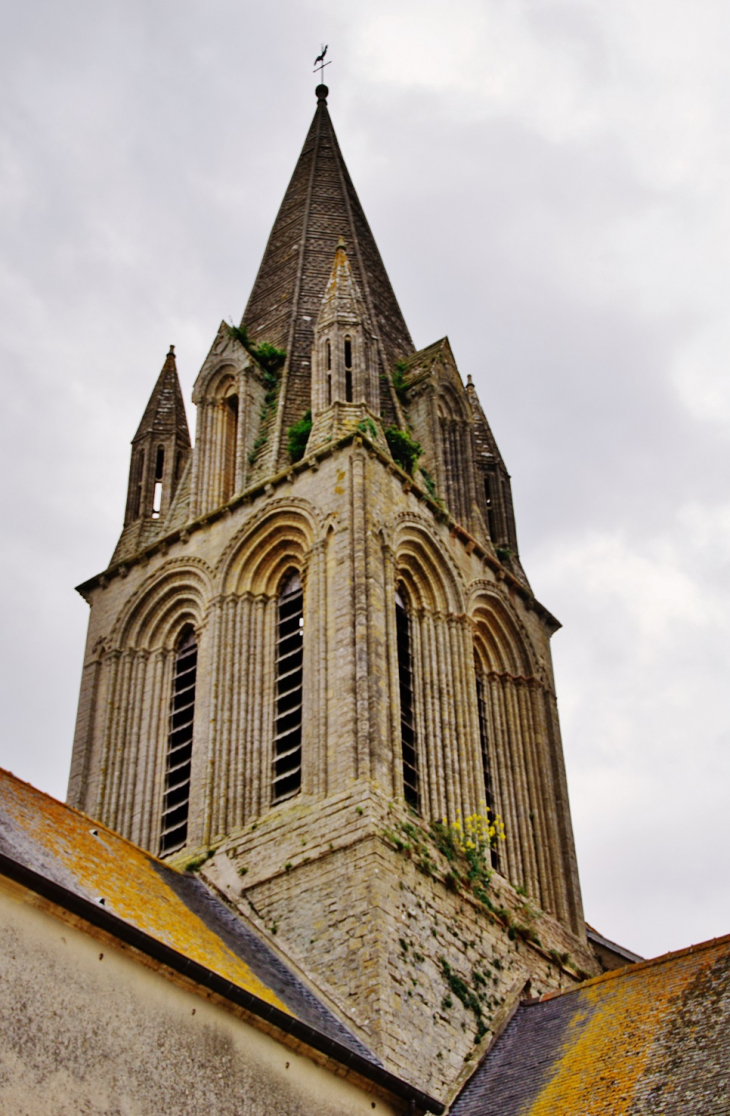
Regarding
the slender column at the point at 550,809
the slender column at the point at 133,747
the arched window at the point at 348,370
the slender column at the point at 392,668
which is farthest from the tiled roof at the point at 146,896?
the arched window at the point at 348,370

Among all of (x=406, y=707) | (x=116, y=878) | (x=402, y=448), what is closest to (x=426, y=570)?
(x=402, y=448)

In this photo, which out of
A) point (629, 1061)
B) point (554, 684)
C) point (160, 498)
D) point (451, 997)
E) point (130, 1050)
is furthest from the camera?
point (160, 498)

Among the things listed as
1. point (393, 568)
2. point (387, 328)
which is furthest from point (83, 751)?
point (387, 328)

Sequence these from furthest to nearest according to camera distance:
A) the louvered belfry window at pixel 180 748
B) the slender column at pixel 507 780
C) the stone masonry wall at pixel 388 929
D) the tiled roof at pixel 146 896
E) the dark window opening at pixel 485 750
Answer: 1. the dark window opening at pixel 485 750
2. the slender column at pixel 507 780
3. the louvered belfry window at pixel 180 748
4. the stone masonry wall at pixel 388 929
5. the tiled roof at pixel 146 896

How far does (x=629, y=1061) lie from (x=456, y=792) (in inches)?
249

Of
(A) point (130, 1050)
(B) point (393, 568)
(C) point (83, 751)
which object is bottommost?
(A) point (130, 1050)

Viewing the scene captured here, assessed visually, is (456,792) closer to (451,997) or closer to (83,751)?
(451,997)

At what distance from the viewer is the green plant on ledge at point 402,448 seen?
25.8m

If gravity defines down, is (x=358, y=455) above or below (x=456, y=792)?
above

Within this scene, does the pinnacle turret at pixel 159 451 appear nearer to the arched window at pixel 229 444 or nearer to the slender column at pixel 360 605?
the arched window at pixel 229 444

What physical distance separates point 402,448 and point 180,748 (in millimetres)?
6102

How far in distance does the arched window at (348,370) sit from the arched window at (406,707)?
3576mm

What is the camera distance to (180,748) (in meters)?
23.6

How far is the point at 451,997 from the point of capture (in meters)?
18.8
